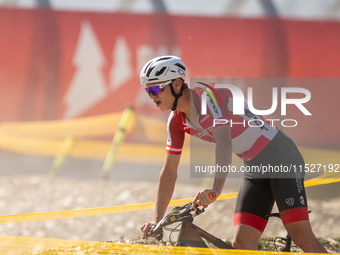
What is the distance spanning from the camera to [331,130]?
5590mm

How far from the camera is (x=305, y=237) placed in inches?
81.7

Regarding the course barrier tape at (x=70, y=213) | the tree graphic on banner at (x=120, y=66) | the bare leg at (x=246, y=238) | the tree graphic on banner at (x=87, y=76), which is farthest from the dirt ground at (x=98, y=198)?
the bare leg at (x=246, y=238)

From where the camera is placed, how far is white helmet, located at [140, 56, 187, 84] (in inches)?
82.9

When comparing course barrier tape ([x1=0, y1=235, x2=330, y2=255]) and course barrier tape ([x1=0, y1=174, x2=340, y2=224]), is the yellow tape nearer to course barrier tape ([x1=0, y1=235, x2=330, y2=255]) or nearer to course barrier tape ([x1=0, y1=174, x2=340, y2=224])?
course barrier tape ([x1=0, y1=174, x2=340, y2=224])

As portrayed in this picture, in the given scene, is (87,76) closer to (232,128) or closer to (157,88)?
(157,88)

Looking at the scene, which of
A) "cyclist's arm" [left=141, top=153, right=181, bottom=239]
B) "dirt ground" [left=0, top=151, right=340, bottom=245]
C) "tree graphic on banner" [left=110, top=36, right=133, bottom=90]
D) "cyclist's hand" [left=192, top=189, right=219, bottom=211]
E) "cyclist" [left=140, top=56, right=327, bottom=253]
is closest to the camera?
"cyclist's hand" [left=192, top=189, right=219, bottom=211]

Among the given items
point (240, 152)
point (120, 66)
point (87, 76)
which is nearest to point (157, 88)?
point (240, 152)

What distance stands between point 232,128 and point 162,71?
0.64m

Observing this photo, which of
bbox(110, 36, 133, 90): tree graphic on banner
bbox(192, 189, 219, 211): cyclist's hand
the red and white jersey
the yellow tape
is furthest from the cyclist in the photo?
bbox(110, 36, 133, 90): tree graphic on banner

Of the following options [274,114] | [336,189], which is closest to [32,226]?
[274,114]

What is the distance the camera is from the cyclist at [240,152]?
6.88ft

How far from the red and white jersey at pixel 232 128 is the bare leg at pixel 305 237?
0.56 meters

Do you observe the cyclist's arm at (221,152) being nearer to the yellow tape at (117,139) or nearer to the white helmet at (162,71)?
the white helmet at (162,71)

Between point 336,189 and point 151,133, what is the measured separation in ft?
10.7
